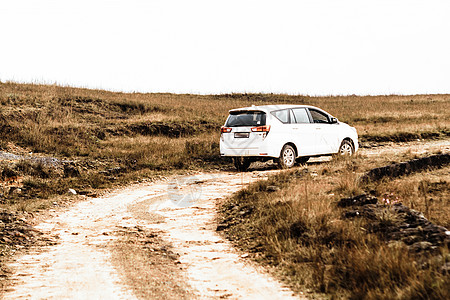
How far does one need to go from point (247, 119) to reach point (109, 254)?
26.8 ft

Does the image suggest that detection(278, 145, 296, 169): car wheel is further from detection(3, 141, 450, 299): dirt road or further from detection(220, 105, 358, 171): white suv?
detection(3, 141, 450, 299): dirt road

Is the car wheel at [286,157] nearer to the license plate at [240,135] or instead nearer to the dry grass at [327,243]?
the license plate at [240,135]

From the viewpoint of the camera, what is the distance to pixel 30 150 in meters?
17.1

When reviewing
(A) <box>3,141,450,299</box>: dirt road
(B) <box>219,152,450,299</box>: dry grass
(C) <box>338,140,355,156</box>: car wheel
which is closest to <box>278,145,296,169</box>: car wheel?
(C) <box>338,140,355,156</box>: car wheel

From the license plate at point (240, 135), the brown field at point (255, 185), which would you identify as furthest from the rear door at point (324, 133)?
the license plate at point (240, 135)

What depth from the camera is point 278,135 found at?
44.8 ft

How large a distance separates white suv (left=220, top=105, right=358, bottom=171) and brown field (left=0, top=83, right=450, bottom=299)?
129 centimetres

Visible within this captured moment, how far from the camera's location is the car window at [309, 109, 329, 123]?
15.0 metres

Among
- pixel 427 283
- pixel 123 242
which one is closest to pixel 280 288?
pixel 427 283

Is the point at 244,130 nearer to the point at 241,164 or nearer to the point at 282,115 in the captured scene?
the point at 282,115

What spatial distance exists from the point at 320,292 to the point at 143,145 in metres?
14.6

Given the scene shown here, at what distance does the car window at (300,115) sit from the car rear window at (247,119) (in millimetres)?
1339

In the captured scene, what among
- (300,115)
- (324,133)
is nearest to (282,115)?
(300,115)

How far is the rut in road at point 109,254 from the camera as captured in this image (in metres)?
4.99
